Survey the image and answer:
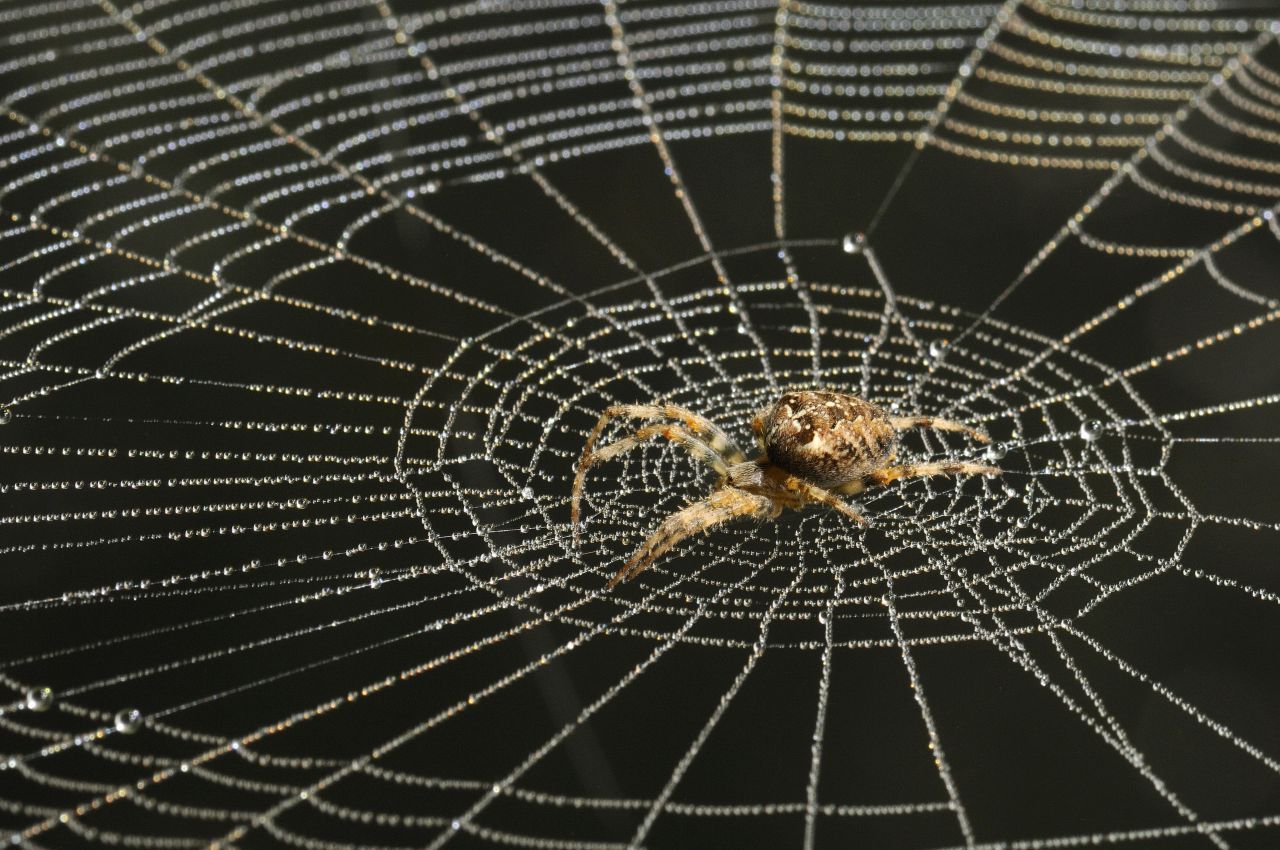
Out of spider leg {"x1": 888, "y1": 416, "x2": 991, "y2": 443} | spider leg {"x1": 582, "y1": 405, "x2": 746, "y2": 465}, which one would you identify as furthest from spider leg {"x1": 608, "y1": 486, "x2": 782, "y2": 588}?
spider leg {"x1": 888, "y1": 416, "x2": 991, "y2": 443}

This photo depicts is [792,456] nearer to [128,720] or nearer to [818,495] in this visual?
[818,495]

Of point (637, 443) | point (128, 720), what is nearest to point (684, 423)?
point (637, 443)

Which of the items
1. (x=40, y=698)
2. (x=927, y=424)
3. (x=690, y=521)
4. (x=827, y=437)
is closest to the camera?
(x=40, y=698)

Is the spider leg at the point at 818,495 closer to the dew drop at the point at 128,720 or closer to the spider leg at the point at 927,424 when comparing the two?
the spider leg at the point at 927,424

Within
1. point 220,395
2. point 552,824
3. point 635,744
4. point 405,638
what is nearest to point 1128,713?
point 635,744

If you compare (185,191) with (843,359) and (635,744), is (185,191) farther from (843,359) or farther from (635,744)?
(635,744)

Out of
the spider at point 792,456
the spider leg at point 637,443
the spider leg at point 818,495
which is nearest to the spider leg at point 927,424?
the spider at point 792,456
